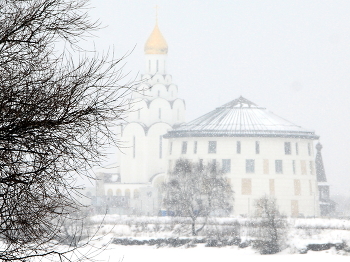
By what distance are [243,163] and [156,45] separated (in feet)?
84.0

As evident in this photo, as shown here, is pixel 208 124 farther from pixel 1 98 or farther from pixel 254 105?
pixel 1 98

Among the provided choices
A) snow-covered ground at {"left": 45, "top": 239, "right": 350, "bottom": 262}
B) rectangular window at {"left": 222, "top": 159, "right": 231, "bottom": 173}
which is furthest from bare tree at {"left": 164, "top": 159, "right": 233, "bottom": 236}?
snow-covered ground at {"left": 45, "top": 239, "right": 350, "bottom": 262}

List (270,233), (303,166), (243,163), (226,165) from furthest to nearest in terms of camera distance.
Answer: (303,166), (226,165), (243,163), (270,233)

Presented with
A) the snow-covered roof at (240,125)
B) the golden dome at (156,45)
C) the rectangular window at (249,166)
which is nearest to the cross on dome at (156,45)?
the golden dome at (156,45)

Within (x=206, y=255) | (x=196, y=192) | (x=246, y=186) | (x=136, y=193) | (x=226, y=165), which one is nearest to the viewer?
(x=206, y=255)

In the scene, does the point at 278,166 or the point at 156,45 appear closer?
the point at 278,166

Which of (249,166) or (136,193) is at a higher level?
(249,166)

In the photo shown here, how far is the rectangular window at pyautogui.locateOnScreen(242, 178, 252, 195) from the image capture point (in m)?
71.6

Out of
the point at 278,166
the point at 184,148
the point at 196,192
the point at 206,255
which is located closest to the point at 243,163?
the point at 278,166

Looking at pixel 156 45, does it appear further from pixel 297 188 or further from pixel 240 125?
pixel 297 188

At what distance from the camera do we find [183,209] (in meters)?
56.6

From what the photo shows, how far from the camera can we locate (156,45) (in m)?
92.3

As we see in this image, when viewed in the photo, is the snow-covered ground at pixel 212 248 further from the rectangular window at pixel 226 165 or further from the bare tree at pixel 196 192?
Result: the rectangular window at pixel 226 165

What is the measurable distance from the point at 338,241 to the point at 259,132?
29.2 m
